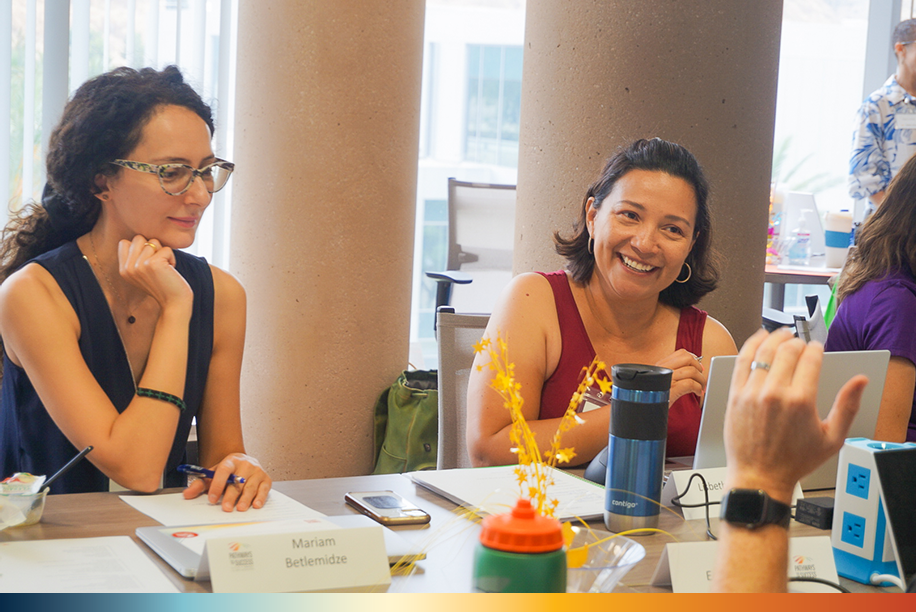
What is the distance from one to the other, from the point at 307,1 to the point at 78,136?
1.29 metres

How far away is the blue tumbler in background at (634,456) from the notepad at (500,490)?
0.21 feet

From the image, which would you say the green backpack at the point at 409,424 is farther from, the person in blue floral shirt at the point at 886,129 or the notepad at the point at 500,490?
the person in blue floral shirt at the point at 886,129

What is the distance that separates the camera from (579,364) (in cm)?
208

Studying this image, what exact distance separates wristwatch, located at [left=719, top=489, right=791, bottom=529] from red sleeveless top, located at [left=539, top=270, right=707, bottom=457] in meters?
1.05

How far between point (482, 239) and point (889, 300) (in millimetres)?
2495

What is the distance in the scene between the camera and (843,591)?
1.14 m

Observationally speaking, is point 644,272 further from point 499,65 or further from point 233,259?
point 499,65

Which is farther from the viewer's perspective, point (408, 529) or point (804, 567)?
point (408, 529)

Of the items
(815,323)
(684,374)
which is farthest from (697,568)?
(815,323)

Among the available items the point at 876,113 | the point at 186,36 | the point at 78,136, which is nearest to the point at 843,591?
the point at 78,136

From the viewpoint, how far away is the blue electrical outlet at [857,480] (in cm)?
122

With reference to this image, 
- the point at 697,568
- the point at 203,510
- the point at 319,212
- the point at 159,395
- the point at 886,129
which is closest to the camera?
the point at 697,568

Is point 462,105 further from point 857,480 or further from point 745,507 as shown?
point 745,507

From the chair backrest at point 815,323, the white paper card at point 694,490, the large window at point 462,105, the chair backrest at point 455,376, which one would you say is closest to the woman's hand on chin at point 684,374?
the white paper card at point 694,490
